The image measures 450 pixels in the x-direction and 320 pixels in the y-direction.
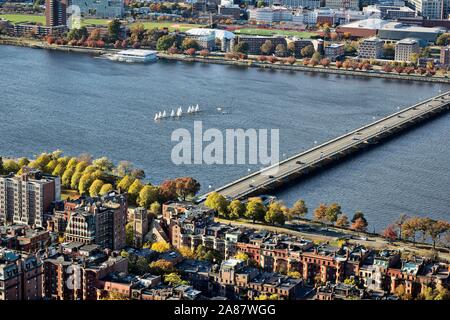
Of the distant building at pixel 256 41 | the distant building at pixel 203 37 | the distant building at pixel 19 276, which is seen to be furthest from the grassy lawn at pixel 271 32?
the distant building at pixel 19 276

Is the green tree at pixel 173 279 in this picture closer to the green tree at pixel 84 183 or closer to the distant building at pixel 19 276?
the distant building at pixel 19 276

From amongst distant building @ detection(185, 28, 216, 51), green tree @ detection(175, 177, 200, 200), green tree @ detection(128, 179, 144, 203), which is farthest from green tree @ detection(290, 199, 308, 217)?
distant building @ detection(185, 28, 216, 51)

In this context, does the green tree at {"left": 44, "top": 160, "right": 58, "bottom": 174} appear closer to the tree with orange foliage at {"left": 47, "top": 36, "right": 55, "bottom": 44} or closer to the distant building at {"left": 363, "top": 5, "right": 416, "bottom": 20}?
the tree with orange foliage at {"left": 47, "top": 36, "right": 55, "bottom": 44}

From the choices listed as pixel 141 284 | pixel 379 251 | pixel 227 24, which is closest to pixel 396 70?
pixel 227 24

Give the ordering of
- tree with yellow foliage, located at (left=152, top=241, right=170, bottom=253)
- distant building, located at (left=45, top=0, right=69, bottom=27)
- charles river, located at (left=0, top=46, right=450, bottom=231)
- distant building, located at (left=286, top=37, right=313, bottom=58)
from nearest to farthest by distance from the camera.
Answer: tree with yellow foliage, located at (left=152, top=241, right=170, bottom=253) → charles river, located at (left=0, top=46, right=450, bottom=231) → distant building, located at (left=286, top=37, right=313, bottom=58) → distant building, located at (left=45, top=0, right=69, bottom=27)

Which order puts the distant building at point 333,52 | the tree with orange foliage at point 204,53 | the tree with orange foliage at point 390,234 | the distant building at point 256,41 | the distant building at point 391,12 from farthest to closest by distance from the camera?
the distant building at point 391,12 → the distant building at point 256,41 → the distant building at point 333,52 → the tree with orange foliage at point 204,53 → the tree with orange foliage at point 390,234
